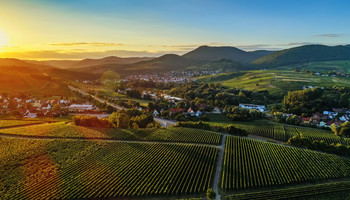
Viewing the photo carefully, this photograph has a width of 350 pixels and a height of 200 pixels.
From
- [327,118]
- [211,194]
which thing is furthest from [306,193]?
[327,118]

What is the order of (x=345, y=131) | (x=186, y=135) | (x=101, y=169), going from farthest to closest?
(x=345, y=131) → (x=186, y=135) → (x=101, y=169)

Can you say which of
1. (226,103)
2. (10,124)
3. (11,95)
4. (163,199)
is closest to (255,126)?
(226,103)

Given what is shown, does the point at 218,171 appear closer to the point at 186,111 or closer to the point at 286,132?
the point at 286,132

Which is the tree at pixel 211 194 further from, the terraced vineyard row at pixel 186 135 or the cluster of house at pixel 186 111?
the cluster of house at pixel 186 111

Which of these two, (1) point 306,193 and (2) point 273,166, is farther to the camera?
(2) point 273,166

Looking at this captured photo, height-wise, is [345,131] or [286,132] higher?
[345,131]

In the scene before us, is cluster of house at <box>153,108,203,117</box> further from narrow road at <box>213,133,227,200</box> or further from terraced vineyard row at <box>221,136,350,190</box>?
terraced vineyard row at <box>221,136,350,190</box>
